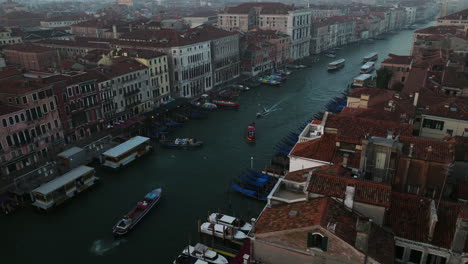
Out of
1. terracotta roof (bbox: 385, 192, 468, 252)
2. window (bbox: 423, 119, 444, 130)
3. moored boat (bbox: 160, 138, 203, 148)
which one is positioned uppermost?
terracotta roof (bbox: 385, 192, 468, 252)

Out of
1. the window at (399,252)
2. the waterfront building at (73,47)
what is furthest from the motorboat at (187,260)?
the waterfront building at (73,47)

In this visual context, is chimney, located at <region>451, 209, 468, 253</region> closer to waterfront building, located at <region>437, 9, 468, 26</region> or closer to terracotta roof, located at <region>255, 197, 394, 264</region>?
terracotta roof, located at <region>255, 197, 394, 264</region>

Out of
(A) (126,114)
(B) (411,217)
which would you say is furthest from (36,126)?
(B) (411,217)

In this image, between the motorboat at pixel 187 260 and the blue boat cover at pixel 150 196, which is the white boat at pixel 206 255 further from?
the blue boat cover at pixel 150 196

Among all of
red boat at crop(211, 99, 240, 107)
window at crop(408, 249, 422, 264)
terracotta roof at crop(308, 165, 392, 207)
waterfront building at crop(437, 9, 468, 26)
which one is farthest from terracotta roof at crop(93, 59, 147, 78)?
waterfront building at crop(437, 9, 468, 26)

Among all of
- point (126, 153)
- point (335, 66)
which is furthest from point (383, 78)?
point (126, 153)

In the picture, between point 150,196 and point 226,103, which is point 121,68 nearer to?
point 226,103
